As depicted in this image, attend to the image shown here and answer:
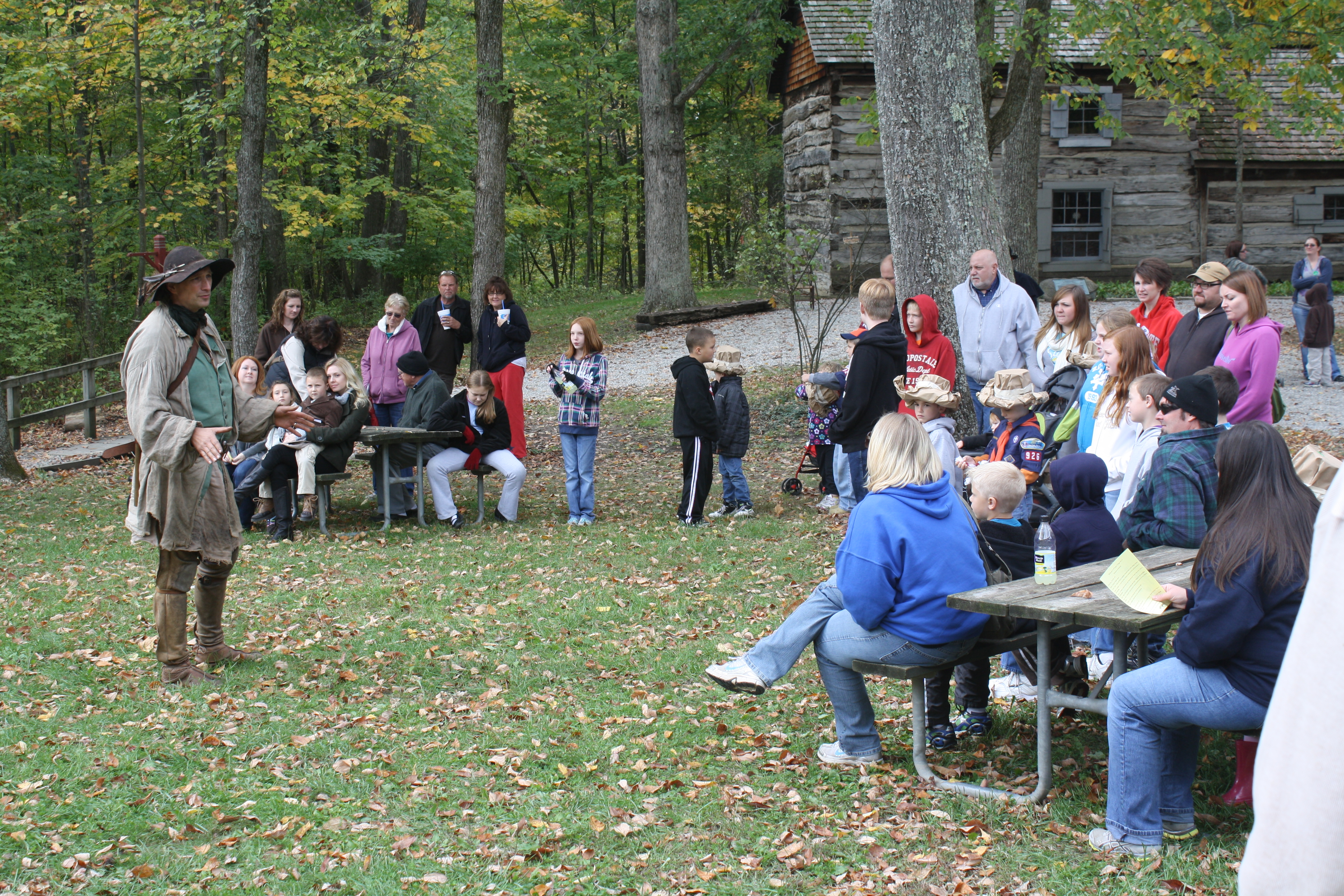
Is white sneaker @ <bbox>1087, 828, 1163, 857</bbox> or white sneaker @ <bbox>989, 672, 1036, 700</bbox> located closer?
white sneaker @ <bbox>1087, 828, 1163, 857</bbox>

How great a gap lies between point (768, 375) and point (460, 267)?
1593cm

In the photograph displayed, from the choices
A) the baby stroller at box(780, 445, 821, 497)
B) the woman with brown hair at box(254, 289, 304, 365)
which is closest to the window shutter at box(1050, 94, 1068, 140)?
the baby stroller at box(780, 445, 821, 497)

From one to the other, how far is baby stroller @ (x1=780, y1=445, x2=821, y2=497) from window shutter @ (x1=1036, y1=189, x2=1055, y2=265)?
47.4 ft

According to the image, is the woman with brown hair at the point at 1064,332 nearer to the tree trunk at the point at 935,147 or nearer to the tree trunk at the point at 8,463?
the tree trunk at the point at 935,147

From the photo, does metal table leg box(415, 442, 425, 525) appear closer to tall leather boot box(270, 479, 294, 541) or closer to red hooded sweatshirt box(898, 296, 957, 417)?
tall leather boot box(270, 479, 294, 541)

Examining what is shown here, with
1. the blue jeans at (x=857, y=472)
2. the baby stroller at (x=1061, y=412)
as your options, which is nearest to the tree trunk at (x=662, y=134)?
the blue jeans at (x=857, y=472)

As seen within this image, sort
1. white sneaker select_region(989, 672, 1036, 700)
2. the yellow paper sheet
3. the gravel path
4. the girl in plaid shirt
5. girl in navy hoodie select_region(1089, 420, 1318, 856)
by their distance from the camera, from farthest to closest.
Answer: the gravel path < the girl in plaid shirt < white sneaker select_region(989, 672, 1036, 700) < the yellow paper sheet < girl in navy hoodie select_region(1089, 420, 1318, 856)

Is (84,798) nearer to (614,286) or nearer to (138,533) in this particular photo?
(138,533)

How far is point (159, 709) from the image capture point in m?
5.41

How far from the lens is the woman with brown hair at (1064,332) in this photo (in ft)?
24.1

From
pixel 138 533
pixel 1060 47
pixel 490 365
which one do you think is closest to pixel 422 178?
pixel 1060 47

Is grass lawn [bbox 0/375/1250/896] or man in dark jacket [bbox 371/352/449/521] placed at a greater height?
man in dark jacket [bbox 371/352/449/521]

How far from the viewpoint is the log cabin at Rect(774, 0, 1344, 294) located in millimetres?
22797

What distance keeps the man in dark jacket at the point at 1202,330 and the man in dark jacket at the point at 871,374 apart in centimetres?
195
